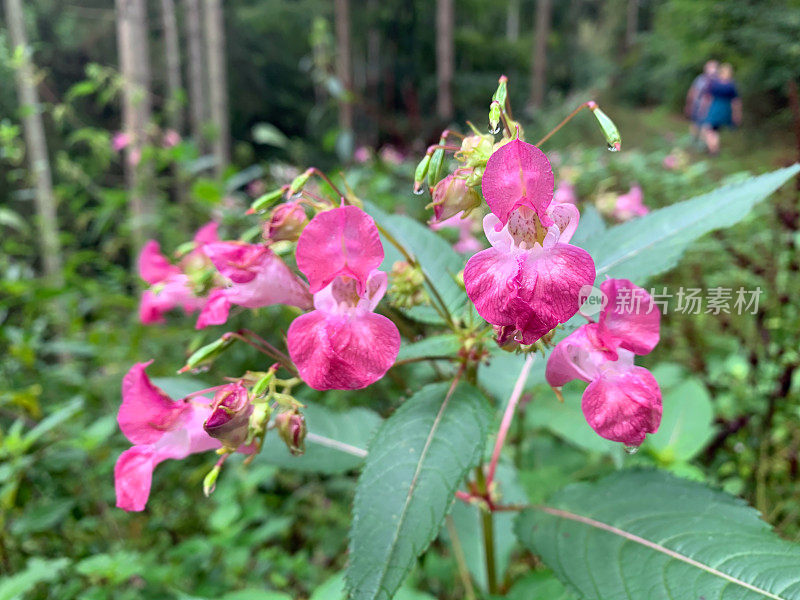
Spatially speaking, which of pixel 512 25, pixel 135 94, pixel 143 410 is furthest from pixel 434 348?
pixel 512 25

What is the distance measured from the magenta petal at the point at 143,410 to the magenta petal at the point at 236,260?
16cm

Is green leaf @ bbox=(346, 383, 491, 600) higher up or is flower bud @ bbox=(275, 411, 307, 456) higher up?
flower bud @ bbox=(275, 411, 307, 456)

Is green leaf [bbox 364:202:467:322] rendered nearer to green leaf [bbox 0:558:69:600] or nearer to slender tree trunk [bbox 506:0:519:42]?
green leaf [bbox 0:558:69:600]

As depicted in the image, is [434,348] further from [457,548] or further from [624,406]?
[457,548]

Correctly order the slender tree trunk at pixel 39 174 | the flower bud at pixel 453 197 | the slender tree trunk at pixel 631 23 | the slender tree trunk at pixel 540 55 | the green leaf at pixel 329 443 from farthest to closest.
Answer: the slender tree trunk at pixel 631 23 → the slender tree trunk at pixel 540 55 → the slender tree trunk at pixel 39 174 → the green leaf at pixel 329 443 → the flower bud at pixel 453 197

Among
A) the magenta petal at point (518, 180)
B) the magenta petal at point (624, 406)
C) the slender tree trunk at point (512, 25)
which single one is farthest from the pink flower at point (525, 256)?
the slender tree trunk at point (512, 25)

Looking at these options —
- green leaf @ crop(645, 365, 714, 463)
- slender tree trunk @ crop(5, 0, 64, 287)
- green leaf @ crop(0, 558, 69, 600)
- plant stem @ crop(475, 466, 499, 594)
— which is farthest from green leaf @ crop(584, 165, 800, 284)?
slender tree trunk @ crop(5, 0, 64, 287)

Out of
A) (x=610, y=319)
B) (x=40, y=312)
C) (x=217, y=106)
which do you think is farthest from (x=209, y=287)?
(x=217, y=106)

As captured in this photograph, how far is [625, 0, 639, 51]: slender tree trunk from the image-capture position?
16891mm

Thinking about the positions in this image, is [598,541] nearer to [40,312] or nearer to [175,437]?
[175,437]

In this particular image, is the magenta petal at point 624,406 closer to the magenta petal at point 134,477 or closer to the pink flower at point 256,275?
the pink flower at point 256,275

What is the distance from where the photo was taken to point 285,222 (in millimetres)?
681

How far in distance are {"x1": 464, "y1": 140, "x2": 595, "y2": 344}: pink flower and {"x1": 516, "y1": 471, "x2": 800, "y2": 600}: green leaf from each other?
0.40 meters

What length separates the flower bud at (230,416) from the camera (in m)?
0.58
